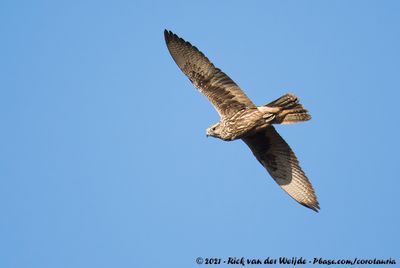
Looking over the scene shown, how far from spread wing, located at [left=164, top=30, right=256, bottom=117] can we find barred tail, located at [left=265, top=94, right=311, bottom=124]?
1.84 feet

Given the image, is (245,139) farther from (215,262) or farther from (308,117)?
(215,262)

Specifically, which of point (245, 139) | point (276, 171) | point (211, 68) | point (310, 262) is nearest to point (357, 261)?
point (310, 262)

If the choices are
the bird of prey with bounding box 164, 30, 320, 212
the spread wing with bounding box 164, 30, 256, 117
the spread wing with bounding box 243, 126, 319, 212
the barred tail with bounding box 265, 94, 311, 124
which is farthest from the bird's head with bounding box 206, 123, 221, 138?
the barred tail with bounding box 265, 94, 311, 124

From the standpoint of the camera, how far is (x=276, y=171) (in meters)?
12.8

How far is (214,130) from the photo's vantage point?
12.2 meters

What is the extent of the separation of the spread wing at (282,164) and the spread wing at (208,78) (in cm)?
92

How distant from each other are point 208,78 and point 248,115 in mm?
1128

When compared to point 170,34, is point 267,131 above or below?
below

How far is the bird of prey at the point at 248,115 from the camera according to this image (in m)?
11.7

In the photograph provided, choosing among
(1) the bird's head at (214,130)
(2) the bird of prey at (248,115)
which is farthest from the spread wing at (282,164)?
(1) the bird's head at (214,130)

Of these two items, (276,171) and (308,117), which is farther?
(276,171)

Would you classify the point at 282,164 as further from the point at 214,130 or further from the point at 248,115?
the point at 214,130

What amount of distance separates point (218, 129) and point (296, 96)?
1.75m

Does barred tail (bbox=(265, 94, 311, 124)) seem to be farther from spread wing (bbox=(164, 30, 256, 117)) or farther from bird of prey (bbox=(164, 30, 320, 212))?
spread wing (bbox=(164, 30, 256, 117))
